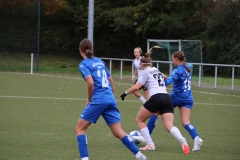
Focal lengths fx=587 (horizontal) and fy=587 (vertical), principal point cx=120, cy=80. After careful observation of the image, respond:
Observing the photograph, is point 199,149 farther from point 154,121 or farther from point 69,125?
point 69,125

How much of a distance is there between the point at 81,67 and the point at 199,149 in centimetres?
326

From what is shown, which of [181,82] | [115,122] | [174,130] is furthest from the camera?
[181,82]

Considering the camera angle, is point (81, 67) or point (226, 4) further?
point (226, 4)

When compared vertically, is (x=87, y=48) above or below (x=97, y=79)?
above

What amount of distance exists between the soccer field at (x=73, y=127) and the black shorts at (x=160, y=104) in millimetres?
737

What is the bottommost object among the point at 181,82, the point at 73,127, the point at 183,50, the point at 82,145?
the point at 73,127

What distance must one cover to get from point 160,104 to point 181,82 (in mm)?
896

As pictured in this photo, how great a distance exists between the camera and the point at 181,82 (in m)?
10.6

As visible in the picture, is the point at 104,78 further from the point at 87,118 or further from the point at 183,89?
the point at 183,89

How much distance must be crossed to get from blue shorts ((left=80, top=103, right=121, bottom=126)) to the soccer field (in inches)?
42.2

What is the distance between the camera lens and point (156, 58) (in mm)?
34031

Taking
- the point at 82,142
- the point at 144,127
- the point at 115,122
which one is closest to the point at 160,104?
the point at 144,127

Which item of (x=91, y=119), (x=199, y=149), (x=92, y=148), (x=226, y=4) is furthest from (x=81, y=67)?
(x=226, y=4)

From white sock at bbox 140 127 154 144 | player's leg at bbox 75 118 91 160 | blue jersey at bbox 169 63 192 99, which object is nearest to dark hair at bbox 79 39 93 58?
player's leg at bbox 75 118 91 160
